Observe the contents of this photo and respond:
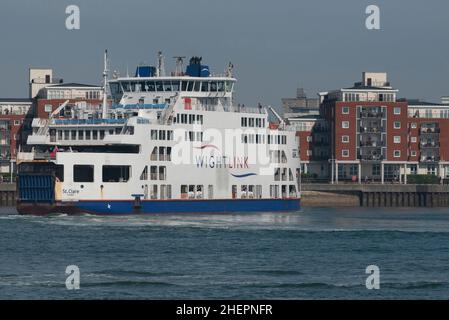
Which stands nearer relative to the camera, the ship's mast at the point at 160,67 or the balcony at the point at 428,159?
the ship's mast at the point at 160,67

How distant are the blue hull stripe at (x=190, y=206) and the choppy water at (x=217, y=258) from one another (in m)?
2.16

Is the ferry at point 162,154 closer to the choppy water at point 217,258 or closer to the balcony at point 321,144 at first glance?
the choppy water at point 217,258

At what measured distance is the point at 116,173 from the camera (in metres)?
63.1

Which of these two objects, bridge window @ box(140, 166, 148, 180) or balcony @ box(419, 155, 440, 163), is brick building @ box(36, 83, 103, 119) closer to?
balcony @ box(419, 155, 440, 163)

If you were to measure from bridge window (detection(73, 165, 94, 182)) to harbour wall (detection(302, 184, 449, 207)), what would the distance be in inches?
1614

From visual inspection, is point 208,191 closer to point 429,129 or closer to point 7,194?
point 7,194

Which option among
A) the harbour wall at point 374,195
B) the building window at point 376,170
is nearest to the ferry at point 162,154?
the harbour wall at point 374,195

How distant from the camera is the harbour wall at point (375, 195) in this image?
101250 mm

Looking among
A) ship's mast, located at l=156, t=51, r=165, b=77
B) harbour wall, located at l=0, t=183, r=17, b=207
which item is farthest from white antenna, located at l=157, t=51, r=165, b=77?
harbour wall, located at l=0, t=183, r=17, b=207

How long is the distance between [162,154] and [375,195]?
42.0m

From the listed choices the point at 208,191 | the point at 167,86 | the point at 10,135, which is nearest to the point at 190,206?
the point at 208,191

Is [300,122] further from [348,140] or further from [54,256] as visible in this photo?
[54,256]
